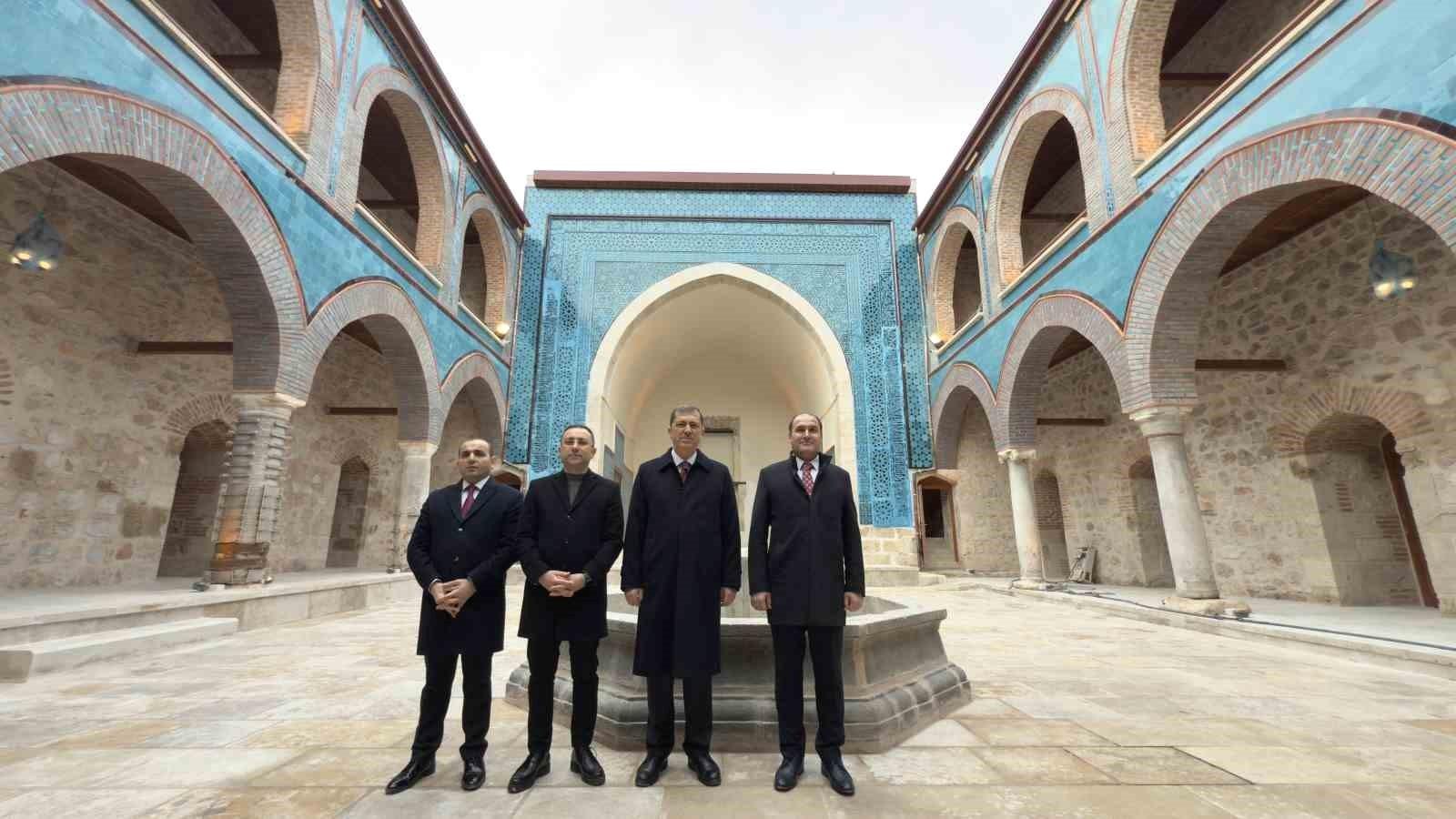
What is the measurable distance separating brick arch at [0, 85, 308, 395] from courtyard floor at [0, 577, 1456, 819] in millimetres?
3310

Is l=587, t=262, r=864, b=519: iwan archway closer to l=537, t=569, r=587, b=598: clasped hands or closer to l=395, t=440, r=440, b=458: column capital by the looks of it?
l=395, t=440, r=440, b=458: column capital

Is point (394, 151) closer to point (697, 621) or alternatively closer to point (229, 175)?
point (229, 175)

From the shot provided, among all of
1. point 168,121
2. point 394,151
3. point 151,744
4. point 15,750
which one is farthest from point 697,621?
point 394,151

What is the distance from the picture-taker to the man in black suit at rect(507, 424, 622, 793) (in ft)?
7.19

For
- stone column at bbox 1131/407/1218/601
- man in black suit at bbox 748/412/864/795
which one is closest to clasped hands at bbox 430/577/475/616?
man in black suit at bbox 748/412/864/795

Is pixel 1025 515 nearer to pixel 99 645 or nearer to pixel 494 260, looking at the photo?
pixel 99 645

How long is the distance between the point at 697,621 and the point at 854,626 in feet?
2.51

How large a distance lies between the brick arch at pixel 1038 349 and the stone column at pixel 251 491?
9.33 m

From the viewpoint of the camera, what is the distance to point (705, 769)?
7.03 ft

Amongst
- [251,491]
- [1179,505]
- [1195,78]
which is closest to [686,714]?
[251,491]

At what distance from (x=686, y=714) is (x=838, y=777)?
58 cm

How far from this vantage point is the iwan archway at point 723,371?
1230 centimetres

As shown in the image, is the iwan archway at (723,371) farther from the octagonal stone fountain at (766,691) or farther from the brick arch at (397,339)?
the octagonal stone fountain at (766,691)

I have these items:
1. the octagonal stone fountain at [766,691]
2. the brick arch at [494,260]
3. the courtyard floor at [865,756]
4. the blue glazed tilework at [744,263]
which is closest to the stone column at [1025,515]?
the blue glazed tilework at [744,263]
